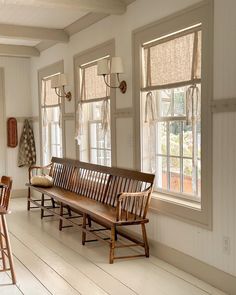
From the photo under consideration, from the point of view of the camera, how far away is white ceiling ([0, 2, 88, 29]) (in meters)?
5.52

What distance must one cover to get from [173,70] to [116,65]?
3.01 feet

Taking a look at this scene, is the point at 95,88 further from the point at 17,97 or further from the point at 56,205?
A: the point at 17,97

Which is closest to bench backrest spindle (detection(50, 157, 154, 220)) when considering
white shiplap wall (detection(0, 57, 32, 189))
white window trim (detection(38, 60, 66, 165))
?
white window trim (detection(38, 60, 66, 165))

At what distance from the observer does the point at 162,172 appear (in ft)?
15.5

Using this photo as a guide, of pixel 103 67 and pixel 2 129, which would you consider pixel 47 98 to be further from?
pixel 103 67

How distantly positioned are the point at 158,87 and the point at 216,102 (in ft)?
3.25

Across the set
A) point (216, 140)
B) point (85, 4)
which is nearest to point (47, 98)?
point (85, 4)

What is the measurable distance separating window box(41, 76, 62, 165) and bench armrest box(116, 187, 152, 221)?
2958 mm

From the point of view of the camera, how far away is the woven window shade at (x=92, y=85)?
5.76m

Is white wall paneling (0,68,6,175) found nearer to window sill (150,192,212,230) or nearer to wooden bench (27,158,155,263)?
wooden bench (27,158,155,263)

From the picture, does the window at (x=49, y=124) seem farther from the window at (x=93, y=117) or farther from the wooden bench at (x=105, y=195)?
the window at (x=93, y=117)

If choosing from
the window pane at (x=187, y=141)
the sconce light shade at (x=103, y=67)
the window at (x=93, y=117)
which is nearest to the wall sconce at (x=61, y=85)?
the window at (x=93, y=117)

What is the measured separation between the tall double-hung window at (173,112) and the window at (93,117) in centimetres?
100

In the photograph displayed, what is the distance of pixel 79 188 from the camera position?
602cm
